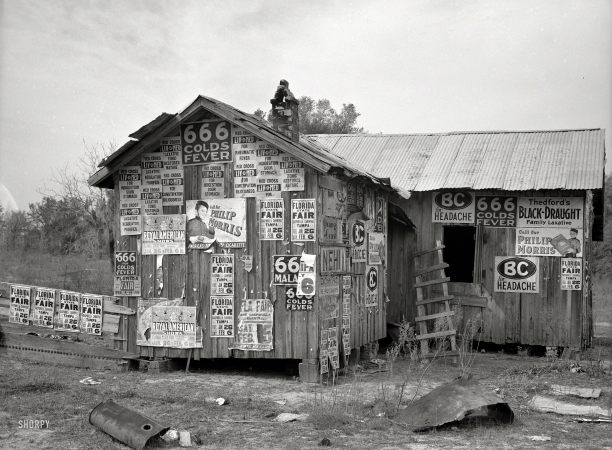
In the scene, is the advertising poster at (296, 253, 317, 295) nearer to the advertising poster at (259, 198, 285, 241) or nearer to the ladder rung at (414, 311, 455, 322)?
the advertising poster at (259, 198, 285, 241)

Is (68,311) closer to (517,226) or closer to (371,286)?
(371,286)

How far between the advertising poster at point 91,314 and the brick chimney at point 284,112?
4346 millimetres

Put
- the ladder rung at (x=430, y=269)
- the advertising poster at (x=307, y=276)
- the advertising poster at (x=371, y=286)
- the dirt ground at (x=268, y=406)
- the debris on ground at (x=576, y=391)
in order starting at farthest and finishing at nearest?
1. the ladder rung at (x=430, y=269)
2. the advertising poster at (x=371, y=286)
3. the advertising poster at (x=307, y=276)
4. the debris on ground at (x=576, y=391)
5. the dirt ground at (x=268, y=406)

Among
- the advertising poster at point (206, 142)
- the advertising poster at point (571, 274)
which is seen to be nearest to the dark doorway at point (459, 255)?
the advertising poster at point (571, 274)

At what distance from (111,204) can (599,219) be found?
55.9 feet

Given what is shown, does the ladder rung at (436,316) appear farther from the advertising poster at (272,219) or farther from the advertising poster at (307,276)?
the advertising poster at (272,219)

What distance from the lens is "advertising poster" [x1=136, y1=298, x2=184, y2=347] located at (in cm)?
1168

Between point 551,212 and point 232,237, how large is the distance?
23.1 feet

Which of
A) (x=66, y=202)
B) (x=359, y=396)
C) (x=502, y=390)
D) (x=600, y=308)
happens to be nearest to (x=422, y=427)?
(x=359, y=396)

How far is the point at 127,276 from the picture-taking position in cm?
1187

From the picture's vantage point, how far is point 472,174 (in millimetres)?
14891

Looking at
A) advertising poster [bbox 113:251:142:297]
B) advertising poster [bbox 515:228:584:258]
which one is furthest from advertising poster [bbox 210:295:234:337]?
advertising poster [bbox 515:228:584:258]

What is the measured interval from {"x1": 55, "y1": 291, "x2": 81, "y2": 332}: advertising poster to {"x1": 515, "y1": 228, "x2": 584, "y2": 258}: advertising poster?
351 inches

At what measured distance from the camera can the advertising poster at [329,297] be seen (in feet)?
35.9
